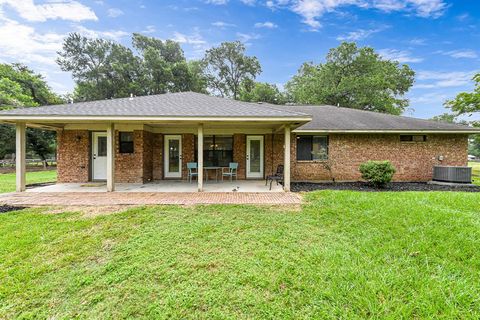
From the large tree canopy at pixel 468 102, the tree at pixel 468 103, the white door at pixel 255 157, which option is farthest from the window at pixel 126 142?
the large tree canopy at pixel 468 102

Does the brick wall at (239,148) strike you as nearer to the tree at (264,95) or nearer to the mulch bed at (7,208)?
the mulch bed at (7,208)

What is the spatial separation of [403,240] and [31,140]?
2906cm

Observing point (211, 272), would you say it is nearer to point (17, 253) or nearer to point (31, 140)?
point (17, 253)

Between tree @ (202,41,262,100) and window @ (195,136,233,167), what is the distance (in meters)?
22.0

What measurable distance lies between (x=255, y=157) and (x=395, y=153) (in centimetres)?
673

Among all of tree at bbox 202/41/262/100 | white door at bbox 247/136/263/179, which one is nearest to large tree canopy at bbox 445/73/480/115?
white door at bbox 247/136/263/179

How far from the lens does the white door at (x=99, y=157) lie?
9.59m

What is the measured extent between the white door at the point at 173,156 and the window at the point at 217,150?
1.20m

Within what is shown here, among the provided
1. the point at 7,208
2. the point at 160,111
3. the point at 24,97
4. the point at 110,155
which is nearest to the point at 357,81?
the point at 160,111

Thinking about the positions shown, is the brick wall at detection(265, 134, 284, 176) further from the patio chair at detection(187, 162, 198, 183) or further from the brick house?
the patio chair at detection(187, 162, 198, 183)

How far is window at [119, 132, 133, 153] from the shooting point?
372 inches

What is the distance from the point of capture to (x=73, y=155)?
9.48 meters

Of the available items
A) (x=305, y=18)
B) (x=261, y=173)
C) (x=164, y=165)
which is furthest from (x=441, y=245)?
(x=305, y=18)

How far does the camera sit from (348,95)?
22.3 metres
